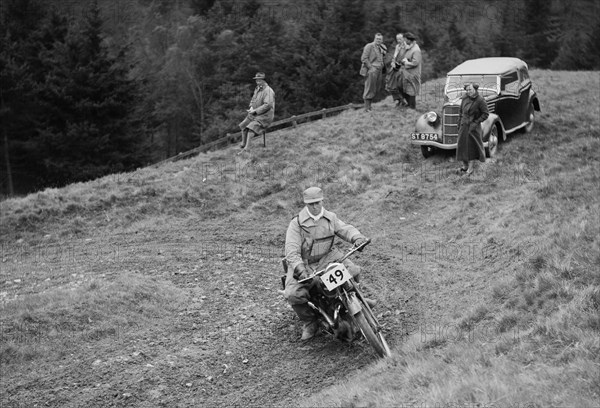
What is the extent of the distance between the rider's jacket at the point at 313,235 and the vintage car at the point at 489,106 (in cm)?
843

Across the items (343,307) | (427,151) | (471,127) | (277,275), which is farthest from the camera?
(427,151)

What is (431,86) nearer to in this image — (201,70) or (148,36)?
(201,70)

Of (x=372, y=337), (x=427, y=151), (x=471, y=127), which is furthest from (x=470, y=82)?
(x=372, y=337)

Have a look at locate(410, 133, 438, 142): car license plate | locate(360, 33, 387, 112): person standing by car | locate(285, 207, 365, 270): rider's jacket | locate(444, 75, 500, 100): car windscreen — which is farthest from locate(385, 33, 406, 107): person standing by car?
locate(285, 207, 365, 270): rider's jacket

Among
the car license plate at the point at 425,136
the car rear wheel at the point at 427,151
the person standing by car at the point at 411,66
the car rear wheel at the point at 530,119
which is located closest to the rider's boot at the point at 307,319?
the car license plate at the point at 425,136

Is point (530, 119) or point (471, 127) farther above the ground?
point (471, 127)

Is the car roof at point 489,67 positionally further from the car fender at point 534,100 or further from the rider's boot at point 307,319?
the rider's boot at point 307,319

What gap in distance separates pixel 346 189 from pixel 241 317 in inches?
261

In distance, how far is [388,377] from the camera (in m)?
6.94

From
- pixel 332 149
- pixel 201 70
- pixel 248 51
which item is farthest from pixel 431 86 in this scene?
pixel 201 70

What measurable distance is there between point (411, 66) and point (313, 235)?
1192 cm

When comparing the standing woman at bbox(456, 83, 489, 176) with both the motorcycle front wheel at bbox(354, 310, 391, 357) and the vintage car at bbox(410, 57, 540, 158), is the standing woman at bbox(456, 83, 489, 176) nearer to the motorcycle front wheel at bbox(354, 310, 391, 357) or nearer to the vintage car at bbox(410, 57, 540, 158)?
the vintage car at bbox(410, 57, 540, 158)

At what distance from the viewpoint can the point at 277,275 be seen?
11.7 m

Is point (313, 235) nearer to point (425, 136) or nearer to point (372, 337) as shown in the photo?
point (372, 337)
